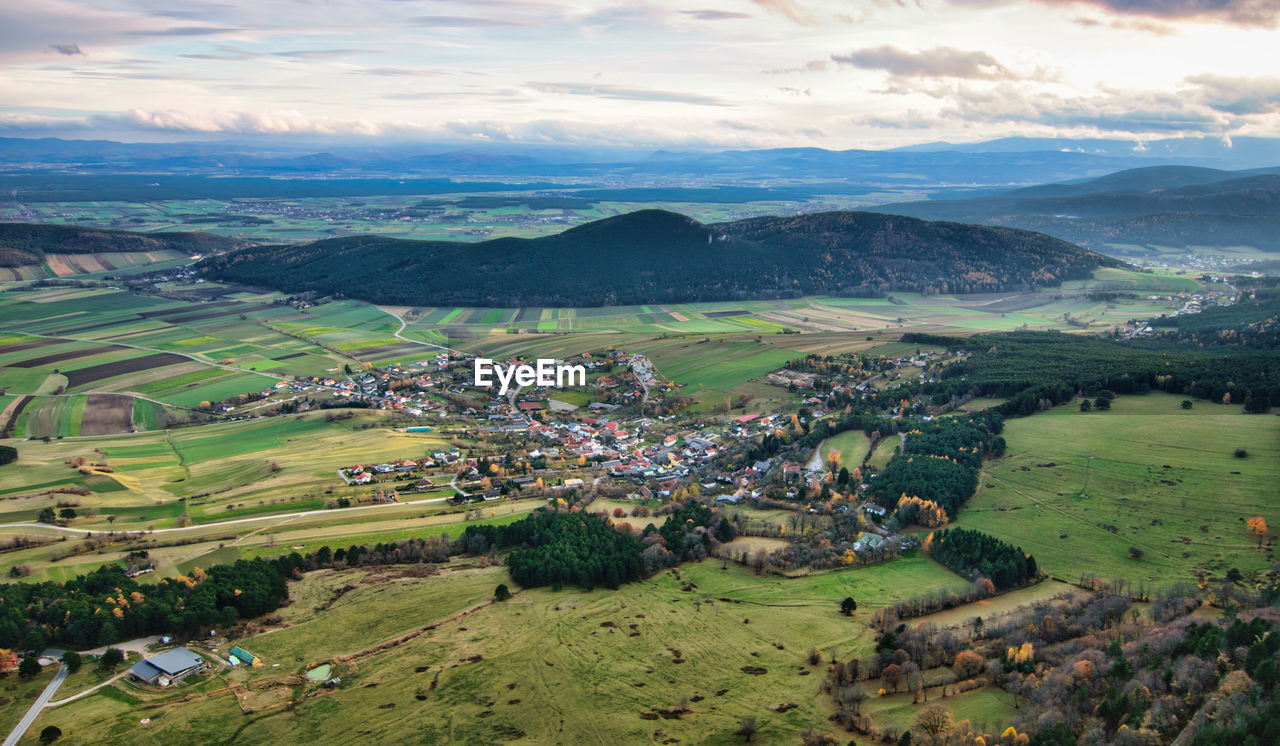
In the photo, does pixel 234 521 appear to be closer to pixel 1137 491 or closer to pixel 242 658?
pixel 242 658

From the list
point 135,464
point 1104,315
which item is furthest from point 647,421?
point 1104,315

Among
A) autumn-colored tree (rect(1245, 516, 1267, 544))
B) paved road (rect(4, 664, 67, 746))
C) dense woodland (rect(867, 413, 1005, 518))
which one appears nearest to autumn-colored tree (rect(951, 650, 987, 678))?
dense woodland (rect(867, 413, 1005, 518))

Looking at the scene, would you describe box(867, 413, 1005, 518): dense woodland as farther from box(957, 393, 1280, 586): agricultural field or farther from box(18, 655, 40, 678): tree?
box(18, 655, 40, 678): tree

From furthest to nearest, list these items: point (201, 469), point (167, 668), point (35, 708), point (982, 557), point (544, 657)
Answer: point (201, 469) < point (982, 557) < point (544, 657) < point (167, 668) < point (35, 708)

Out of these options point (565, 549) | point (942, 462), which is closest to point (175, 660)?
point (565, 549)

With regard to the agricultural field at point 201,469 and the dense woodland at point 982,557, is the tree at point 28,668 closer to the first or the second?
the agricultural field at point 201,469

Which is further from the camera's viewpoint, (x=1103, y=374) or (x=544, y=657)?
(x=1103, y=374)

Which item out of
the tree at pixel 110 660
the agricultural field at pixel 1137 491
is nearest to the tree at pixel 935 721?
the agricultural field at pixel 1137 491

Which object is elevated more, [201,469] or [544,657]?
[201,469]
